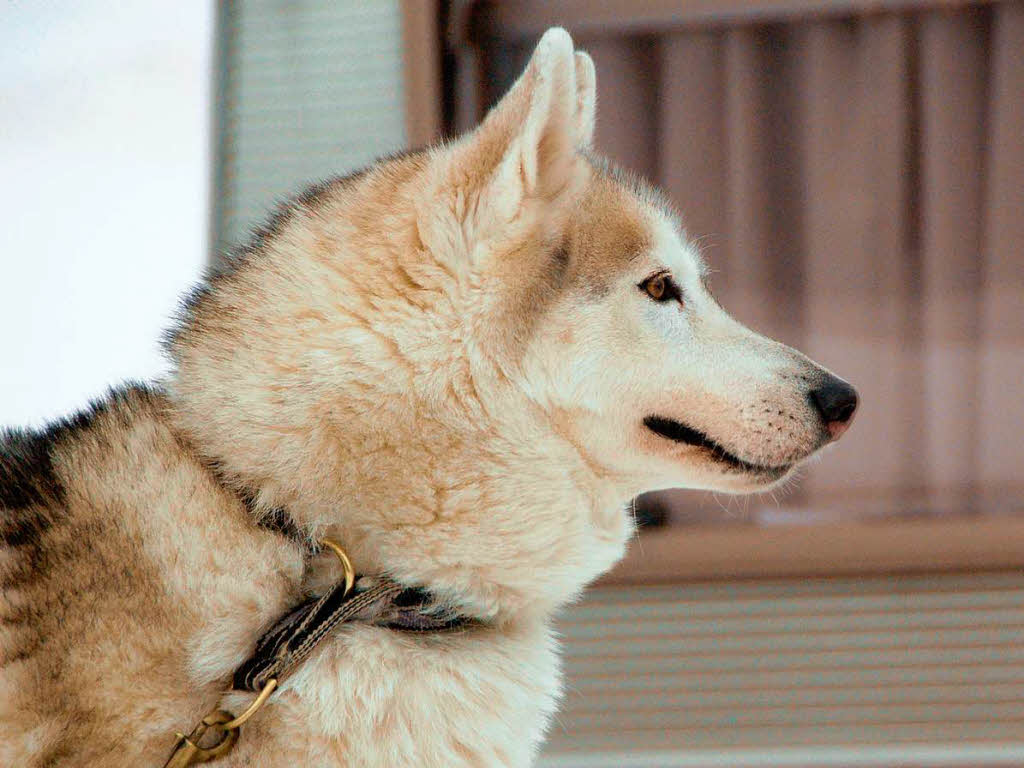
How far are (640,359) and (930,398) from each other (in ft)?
4.82

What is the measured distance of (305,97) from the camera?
2.44 metres

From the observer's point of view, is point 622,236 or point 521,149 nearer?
point 521,149

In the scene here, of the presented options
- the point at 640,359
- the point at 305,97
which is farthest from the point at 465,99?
the point at 640,359

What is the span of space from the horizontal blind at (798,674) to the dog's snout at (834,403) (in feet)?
3.86

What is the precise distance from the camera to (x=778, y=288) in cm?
222

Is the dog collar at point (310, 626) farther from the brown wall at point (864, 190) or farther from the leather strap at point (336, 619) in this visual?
the brown wall at point (864, 190)

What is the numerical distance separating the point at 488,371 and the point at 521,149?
0.71 feet

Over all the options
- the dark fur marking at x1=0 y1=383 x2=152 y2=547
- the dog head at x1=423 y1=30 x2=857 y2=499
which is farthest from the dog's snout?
the dark fur marking at x1=0 y1=383 x2=152 y2=547

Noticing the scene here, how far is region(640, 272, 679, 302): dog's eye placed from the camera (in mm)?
1001

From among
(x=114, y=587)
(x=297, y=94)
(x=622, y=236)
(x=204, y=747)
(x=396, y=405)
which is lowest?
(x=204, y=747)

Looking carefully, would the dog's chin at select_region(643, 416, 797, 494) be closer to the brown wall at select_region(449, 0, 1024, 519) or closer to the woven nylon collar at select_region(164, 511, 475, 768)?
the woven nylon collar at select_region(164, 511, 475, 768)

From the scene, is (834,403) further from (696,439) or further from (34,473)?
(34,473)

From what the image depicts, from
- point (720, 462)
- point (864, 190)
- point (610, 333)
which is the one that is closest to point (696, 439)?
point (720, 462)

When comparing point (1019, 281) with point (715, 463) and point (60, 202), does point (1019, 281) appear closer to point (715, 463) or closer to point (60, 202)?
point (715, 463)
